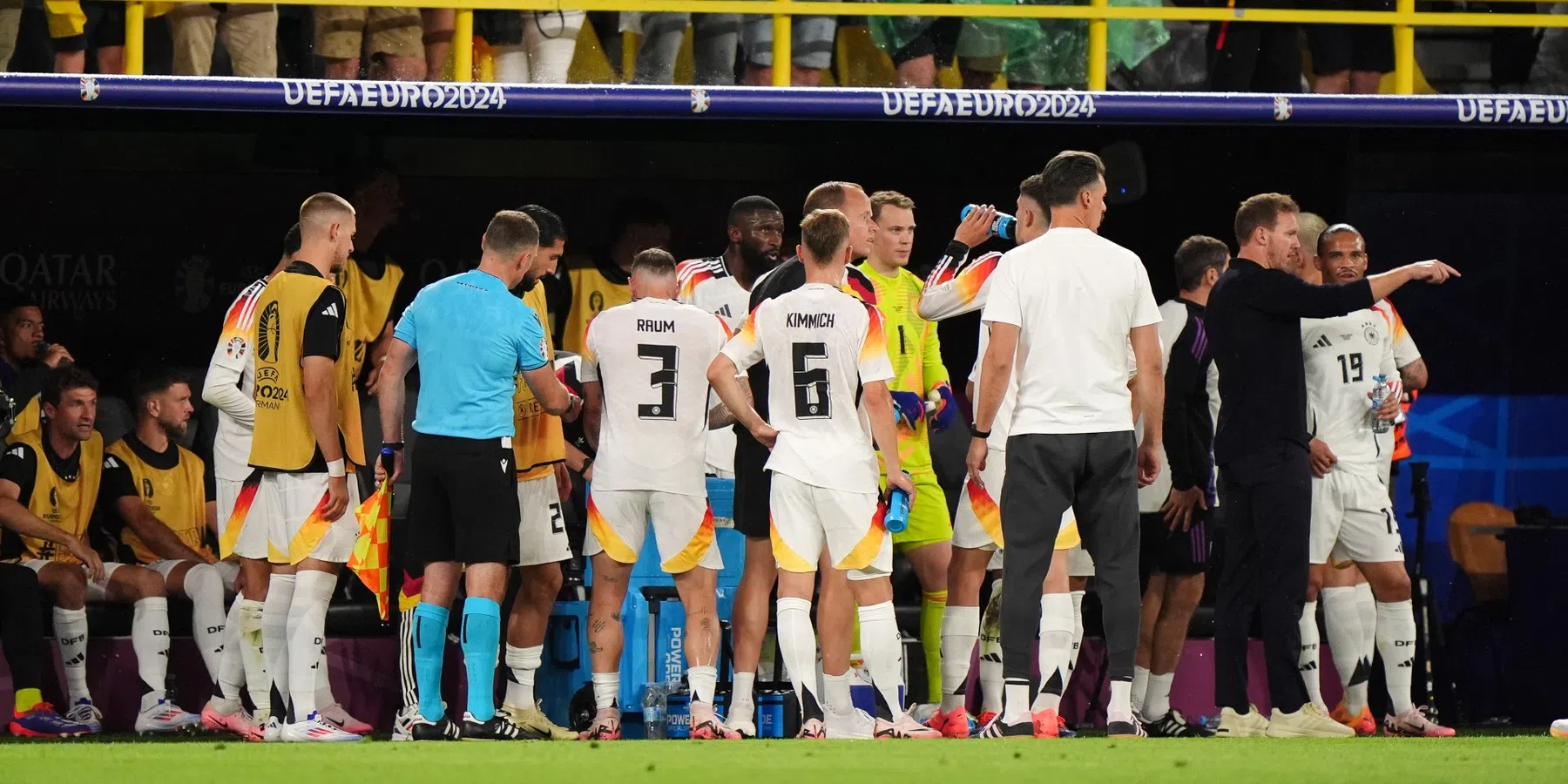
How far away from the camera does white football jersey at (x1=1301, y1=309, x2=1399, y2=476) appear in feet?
27.8

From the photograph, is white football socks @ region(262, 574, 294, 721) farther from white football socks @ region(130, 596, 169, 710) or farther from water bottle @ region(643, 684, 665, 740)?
water bottle @ region(643, 684, 665, 740)

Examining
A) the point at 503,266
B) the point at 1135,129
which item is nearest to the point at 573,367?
the point at 503,266

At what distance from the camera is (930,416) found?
8.32 meters

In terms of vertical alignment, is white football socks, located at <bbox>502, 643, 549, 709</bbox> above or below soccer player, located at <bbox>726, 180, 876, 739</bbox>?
below

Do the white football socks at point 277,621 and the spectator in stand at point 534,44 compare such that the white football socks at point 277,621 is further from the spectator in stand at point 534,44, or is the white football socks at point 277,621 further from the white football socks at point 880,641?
the spectator in stand at point 534,44

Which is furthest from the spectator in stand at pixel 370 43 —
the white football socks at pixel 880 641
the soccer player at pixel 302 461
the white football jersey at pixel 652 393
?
the white football socks at pixel 880 641

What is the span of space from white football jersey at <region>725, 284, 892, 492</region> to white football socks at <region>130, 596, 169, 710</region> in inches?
117

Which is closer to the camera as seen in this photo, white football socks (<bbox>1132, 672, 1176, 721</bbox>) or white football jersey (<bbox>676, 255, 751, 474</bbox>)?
white football socks (<bbox>1132, 672, 1176, 721</bbox>)

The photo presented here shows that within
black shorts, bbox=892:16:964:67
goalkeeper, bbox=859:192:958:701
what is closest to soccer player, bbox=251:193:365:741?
goalkeeper, bbox=859:192:958:701

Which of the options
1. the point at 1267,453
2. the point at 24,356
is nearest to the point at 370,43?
the point at 24,356

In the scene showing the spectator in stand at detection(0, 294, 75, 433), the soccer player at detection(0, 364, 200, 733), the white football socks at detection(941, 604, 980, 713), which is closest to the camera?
the white football socks at detection(941, 604, 980, 713)

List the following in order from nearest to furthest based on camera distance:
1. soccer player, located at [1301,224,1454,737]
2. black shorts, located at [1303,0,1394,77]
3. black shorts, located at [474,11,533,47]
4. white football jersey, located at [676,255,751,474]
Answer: soccer player, located at [1301,224,1454,737]
white football jersey, located at [676,255,751,474]
black shorts, located at [474,11,533,47]
black shorts, located at [1303,0,1394,77]

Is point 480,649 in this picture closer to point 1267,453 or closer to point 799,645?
point 799,645

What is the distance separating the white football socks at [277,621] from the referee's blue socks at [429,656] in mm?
652
